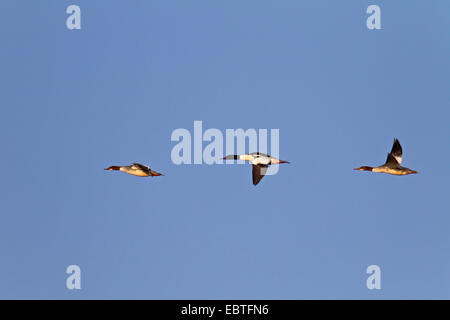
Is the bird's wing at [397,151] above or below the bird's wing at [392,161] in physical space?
above

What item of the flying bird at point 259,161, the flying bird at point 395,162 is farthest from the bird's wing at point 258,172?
the flying bird at point 395,162

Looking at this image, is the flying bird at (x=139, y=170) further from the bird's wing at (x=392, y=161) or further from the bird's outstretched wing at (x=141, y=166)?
the bird's wing at (x=392, y=161)

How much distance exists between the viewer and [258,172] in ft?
62.6

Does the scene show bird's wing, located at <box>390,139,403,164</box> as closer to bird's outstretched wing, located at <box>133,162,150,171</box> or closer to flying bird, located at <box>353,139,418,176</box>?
flying bird, located at <box>353,139,418,176</box>

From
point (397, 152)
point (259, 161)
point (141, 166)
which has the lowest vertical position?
point (141, 166)

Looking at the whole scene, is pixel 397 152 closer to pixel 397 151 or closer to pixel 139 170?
pixel 397 151

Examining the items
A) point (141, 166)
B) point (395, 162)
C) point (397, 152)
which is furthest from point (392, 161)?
point (141, 166)

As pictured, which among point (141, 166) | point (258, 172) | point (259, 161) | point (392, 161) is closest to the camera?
point (141, 166)

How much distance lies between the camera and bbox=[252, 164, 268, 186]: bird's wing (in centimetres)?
1893

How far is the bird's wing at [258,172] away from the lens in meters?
18.9

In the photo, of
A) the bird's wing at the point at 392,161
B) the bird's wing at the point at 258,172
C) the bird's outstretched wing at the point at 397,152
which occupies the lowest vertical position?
the bird's wing at the point at 258,172

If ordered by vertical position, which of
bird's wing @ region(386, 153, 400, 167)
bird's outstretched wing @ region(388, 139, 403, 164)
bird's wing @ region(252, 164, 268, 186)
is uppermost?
bird's outstretched wing @ region(388, 139, 403, 164)

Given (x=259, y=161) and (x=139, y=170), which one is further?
(x=259, y=161)

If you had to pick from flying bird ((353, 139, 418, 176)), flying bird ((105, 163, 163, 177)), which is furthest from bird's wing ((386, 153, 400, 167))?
flying bird ((105, 163, 163, 177))
